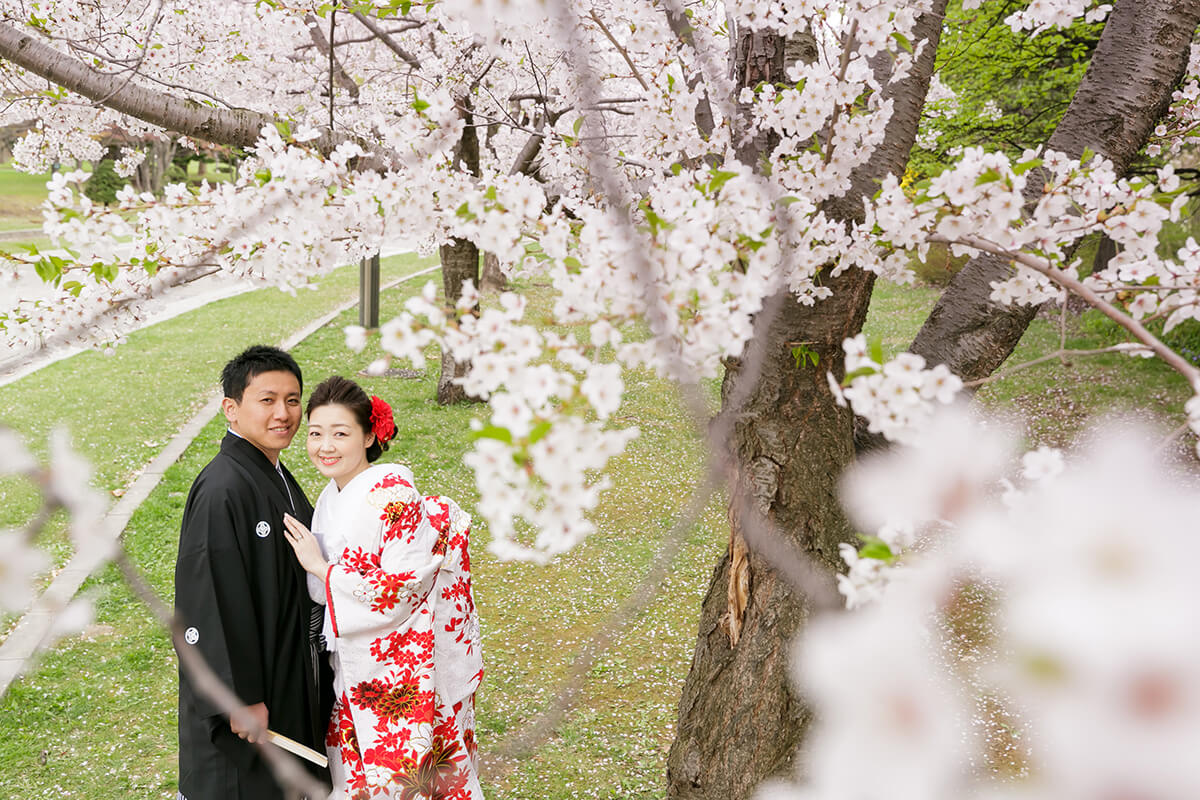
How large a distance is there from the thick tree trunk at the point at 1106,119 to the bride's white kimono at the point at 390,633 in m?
1.81

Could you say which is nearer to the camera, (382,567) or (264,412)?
(382,567)

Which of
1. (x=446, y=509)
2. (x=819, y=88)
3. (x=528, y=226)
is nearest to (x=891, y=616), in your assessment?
(x=528, y=226)

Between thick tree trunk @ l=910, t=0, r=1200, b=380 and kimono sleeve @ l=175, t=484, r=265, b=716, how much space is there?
232 centimetres

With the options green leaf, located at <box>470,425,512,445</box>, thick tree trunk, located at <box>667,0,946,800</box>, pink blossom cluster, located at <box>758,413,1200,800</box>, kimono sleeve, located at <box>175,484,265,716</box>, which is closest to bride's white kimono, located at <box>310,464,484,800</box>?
kimono sleeve, located at <box>175,484,265,716</box>

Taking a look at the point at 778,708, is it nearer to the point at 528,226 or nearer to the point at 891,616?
the point at 528,226

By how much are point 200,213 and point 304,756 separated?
1.66 meters

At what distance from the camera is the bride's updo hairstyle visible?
8.51ft

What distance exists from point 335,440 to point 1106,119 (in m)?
2.60

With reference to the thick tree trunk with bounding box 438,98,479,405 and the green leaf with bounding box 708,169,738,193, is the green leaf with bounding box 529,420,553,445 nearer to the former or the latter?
the green leaf with bounding box 708,169,738,193

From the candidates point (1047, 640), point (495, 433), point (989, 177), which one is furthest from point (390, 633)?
point (1047, 640)

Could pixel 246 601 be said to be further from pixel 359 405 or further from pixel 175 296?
pixel 175 296

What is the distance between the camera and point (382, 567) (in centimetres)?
248

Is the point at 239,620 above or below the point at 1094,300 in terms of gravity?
below

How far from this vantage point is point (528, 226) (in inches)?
70.7
